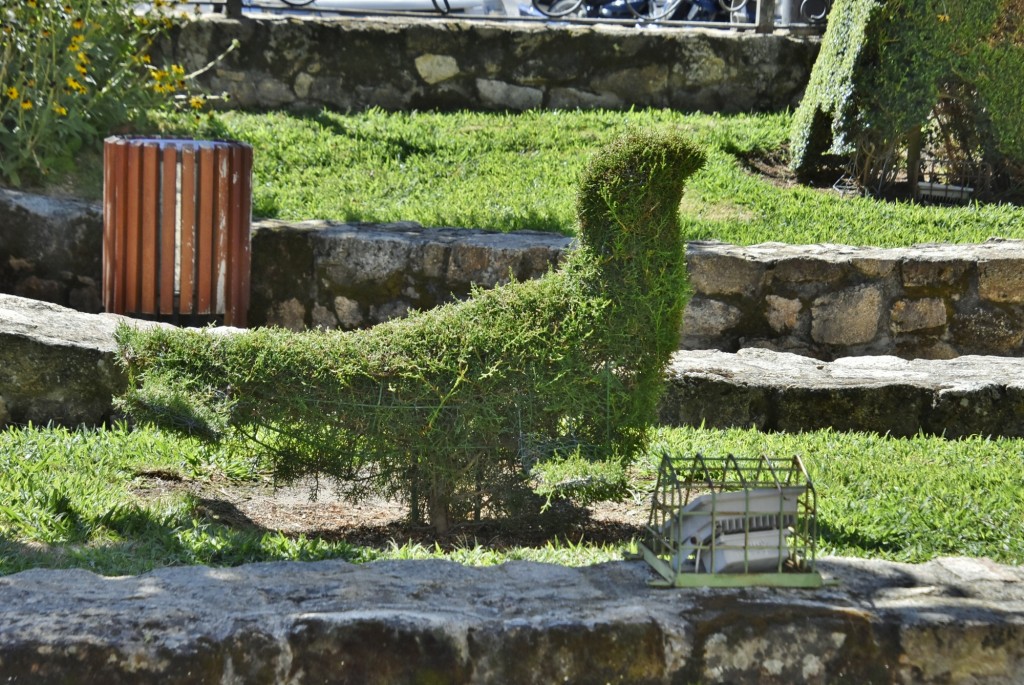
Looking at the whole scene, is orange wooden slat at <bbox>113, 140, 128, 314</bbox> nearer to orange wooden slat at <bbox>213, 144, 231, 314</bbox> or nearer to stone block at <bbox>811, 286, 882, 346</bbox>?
orange wooden slat at <bbox>213, 144, 231, 314</bbox>

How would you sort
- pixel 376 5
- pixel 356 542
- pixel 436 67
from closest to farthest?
1. pixel 356 542
2. pixel 436 67
3. pixel 376 5

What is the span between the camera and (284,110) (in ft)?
32.6

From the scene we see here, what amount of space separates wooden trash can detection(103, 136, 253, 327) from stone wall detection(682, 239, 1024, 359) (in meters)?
2.58

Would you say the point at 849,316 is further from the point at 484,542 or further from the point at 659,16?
the point at 659,16

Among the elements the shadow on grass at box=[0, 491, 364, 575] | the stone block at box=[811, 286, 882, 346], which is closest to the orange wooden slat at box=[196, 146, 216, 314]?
the shadow on grass at box=[0, 491, 364, 575]

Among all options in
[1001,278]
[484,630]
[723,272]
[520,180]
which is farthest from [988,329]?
[484,630]

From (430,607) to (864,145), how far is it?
7050mm

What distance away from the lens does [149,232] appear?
6.84m

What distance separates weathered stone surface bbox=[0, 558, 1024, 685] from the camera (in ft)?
8.32

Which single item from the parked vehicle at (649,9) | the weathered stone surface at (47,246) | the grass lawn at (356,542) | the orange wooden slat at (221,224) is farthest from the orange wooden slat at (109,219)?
the parked vehicle at (649,9)

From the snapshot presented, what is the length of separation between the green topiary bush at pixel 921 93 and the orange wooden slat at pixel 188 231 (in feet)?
14.8

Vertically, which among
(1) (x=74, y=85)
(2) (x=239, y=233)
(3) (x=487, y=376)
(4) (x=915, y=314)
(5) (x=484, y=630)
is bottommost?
(5) (x=484, y=630)

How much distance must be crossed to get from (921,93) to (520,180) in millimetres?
2777

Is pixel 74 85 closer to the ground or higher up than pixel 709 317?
higher up
